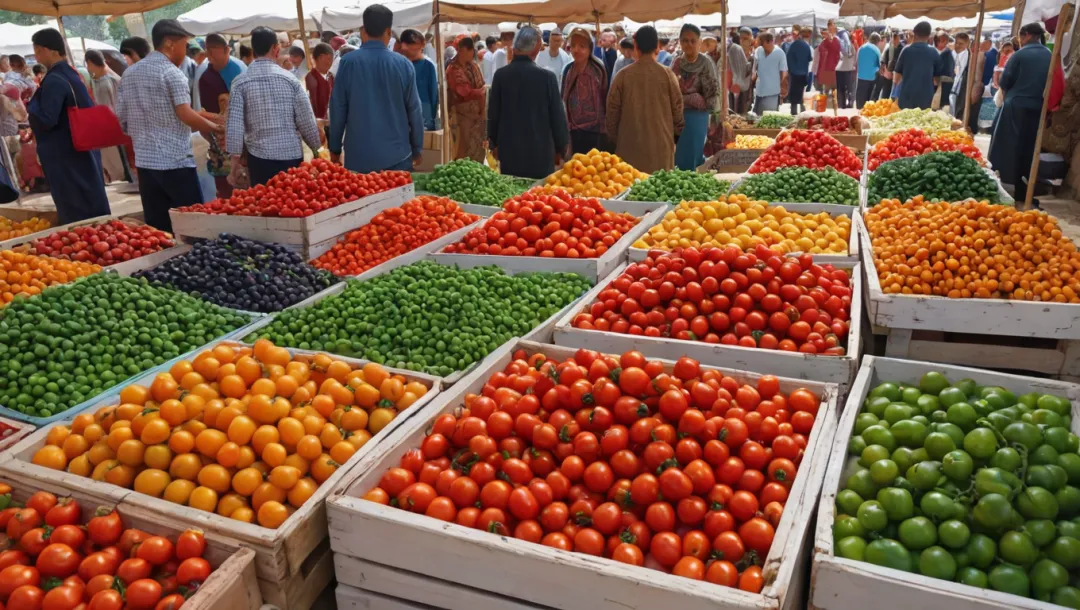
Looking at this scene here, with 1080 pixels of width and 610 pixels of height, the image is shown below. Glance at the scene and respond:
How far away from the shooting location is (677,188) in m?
6.27

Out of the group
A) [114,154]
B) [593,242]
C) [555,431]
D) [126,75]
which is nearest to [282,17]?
[114,154]

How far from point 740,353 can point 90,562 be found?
2594 mm

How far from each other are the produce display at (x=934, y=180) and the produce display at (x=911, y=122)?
3.77 meters

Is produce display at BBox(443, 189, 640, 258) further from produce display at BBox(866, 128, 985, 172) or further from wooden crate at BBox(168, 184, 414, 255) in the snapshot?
produce display at BBox(866, 128, 985, 172)

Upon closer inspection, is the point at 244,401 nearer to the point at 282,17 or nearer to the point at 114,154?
the point at 114,154

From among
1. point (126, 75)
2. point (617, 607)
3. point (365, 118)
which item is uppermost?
point (126, 75)

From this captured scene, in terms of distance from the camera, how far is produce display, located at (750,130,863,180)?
725cm

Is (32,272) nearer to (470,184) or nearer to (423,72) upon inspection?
(470,184)

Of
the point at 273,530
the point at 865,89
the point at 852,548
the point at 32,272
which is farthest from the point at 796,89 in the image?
the point at 273,530

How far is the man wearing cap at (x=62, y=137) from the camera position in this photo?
20.2 ft

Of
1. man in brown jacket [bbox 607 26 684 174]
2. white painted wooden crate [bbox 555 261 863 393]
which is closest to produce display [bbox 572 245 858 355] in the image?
white painted wooden crate [bbox 555 261 863 393]

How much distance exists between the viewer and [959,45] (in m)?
17.5

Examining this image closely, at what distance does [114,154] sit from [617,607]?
1297cm

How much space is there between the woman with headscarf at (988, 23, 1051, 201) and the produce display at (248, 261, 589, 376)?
29.1ft
